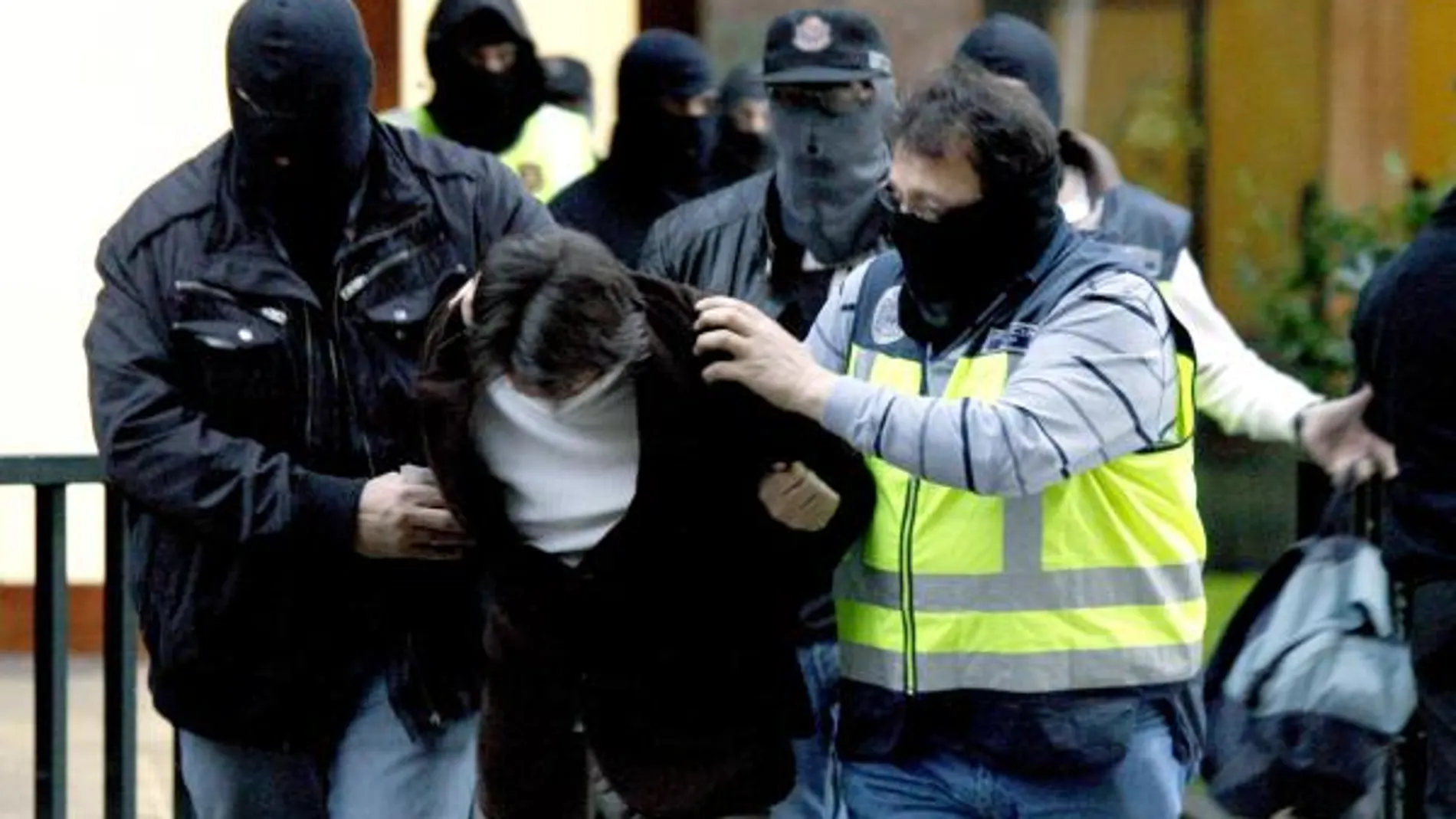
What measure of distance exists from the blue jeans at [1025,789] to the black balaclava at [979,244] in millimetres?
628

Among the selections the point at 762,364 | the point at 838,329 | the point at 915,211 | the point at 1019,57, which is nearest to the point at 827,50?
the point at 1019,57

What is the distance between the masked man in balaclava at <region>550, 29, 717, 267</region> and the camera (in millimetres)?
7172

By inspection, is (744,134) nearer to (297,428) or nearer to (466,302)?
(297,428)

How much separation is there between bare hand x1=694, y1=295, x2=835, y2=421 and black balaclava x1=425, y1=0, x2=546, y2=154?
10.8ft

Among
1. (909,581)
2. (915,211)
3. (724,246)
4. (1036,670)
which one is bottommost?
(1036,670)

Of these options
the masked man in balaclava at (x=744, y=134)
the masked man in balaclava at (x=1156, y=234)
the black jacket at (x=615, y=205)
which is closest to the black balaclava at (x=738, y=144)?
the masked man in balaclava at (x=744, y=134)

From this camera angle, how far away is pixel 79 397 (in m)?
9.63

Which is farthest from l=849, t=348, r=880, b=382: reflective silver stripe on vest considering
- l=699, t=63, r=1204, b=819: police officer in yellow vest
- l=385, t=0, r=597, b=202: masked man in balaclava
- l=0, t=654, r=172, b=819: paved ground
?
l=385, t=0, r=597, b=202: masked man in balaclava

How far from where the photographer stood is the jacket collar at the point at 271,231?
15.8ft

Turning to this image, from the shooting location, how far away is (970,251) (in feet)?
14.5

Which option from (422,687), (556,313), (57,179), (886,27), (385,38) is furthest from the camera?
(886,27)

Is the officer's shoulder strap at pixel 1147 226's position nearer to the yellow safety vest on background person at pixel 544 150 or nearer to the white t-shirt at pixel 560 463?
the yellow safety vest on background person at pixel 544 150

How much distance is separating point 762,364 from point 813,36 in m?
1.59

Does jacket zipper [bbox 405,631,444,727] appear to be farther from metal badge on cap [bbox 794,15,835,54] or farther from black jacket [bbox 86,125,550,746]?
metal badge on cap [bbox 794,15,835,54]
